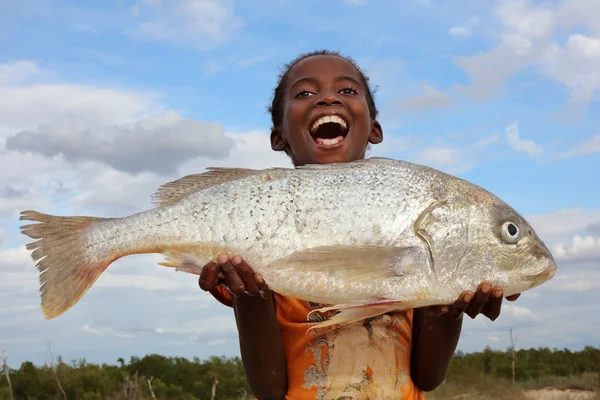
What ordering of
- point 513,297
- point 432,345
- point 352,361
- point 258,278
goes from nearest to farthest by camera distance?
1. point 258,278
2. point 513,297
3. point 352,361
4. point 432,345

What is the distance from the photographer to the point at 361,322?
3859 mm

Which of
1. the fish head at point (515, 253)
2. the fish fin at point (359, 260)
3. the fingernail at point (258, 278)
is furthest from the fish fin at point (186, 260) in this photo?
the fish head at point (515, 253)

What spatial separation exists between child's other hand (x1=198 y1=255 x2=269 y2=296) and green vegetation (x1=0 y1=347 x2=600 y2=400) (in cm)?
863

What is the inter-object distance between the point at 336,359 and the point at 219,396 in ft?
43.5

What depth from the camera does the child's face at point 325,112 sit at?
4383mm

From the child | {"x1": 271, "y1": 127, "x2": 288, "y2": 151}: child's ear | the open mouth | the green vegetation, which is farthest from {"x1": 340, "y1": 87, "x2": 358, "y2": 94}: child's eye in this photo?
the green vegetation

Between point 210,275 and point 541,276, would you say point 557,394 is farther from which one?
point 210,275

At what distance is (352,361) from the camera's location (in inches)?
149

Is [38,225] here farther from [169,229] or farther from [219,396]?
[219,396]

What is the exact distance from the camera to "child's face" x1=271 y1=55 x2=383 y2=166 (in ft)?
14.4

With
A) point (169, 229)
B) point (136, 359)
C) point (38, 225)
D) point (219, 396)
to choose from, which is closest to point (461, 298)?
point (169, 229)

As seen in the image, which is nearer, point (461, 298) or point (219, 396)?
point (461, 298)

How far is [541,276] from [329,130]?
1.73 m

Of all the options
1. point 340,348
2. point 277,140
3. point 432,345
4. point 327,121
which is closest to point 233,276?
point 340,348
